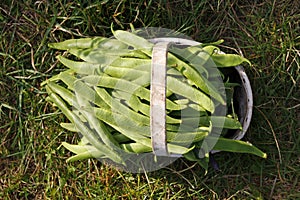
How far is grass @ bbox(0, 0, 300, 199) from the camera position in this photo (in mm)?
1629

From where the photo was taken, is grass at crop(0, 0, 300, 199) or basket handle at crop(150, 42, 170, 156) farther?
grass at crop(0, 0, 300, 199)

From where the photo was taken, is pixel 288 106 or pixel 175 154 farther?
pixel 288 106

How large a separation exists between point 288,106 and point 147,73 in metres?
0.54

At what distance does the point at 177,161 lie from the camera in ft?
5.44

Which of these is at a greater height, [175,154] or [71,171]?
[175,154]

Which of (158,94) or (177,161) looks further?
(177,161)

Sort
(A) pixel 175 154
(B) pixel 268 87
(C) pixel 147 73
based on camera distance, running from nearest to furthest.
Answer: (C) pixel 147 73 → (A) pixel 175 154 → (B) pixel 268 87

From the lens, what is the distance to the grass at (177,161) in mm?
1629

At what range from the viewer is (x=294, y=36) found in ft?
5.33

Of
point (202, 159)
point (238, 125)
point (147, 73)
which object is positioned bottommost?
point (202, 159)

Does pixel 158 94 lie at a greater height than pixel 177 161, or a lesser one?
greater

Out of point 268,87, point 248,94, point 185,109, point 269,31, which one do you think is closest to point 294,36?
point 269,31

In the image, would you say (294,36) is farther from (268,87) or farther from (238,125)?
(238,125)

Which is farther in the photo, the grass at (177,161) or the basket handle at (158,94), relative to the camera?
the grass at (177,161)
